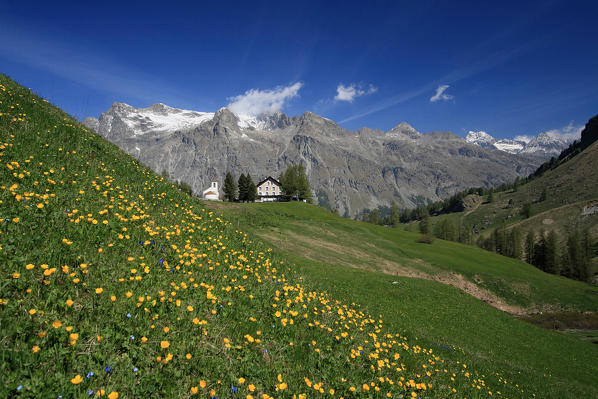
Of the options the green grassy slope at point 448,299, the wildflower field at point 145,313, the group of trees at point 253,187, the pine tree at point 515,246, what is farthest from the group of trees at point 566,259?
the wildflower field at point 145,313

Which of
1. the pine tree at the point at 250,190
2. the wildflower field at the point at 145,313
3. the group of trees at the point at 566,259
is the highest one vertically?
the pine tree at the point at 250,190

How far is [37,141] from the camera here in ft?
34.1

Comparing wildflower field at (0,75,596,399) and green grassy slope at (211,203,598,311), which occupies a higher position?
wildflower field at (0,75,596,399)

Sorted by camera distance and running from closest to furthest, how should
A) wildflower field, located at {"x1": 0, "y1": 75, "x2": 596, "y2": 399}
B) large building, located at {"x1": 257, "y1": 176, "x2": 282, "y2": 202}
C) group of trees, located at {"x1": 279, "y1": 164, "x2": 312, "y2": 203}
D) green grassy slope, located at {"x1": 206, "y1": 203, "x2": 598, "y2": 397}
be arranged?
wildflower field, located at {"x1": 0, "y1": 75, "x2": 596, "y2": 399}
green grassy slope, located at {"x1": 206, "y1": 203, "x2": 598, "y2": 397}
group of trees, located at {"x1": 279, "y1": 164, "x2": 312, "y2": 203}
large building, located at {"x1": 257, "y1": 176, "x2": 282, "y2": 202}

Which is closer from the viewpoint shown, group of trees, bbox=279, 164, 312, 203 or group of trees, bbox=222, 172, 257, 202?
group of trees, bbox=222, 172, 257, 202

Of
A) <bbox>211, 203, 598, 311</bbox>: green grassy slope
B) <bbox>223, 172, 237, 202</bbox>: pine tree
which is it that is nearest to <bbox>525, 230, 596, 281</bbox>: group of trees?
<bbox>211, 203, 598, 311</bbox>: green grassy slope

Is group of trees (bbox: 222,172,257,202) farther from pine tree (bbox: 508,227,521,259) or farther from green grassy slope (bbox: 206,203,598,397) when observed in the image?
pine tree (bbox: 508,227,521,259)

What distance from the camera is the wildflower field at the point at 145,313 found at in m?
4.00

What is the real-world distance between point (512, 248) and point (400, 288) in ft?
380

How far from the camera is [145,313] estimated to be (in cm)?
527

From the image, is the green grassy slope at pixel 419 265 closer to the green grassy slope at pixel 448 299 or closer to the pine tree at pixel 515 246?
the green grassy slope at pixel 448 299

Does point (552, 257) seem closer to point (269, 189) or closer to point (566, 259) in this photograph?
point (566, 259)

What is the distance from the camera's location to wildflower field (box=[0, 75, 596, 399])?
4.00 metres

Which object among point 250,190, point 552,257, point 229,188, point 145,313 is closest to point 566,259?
point 552,257
